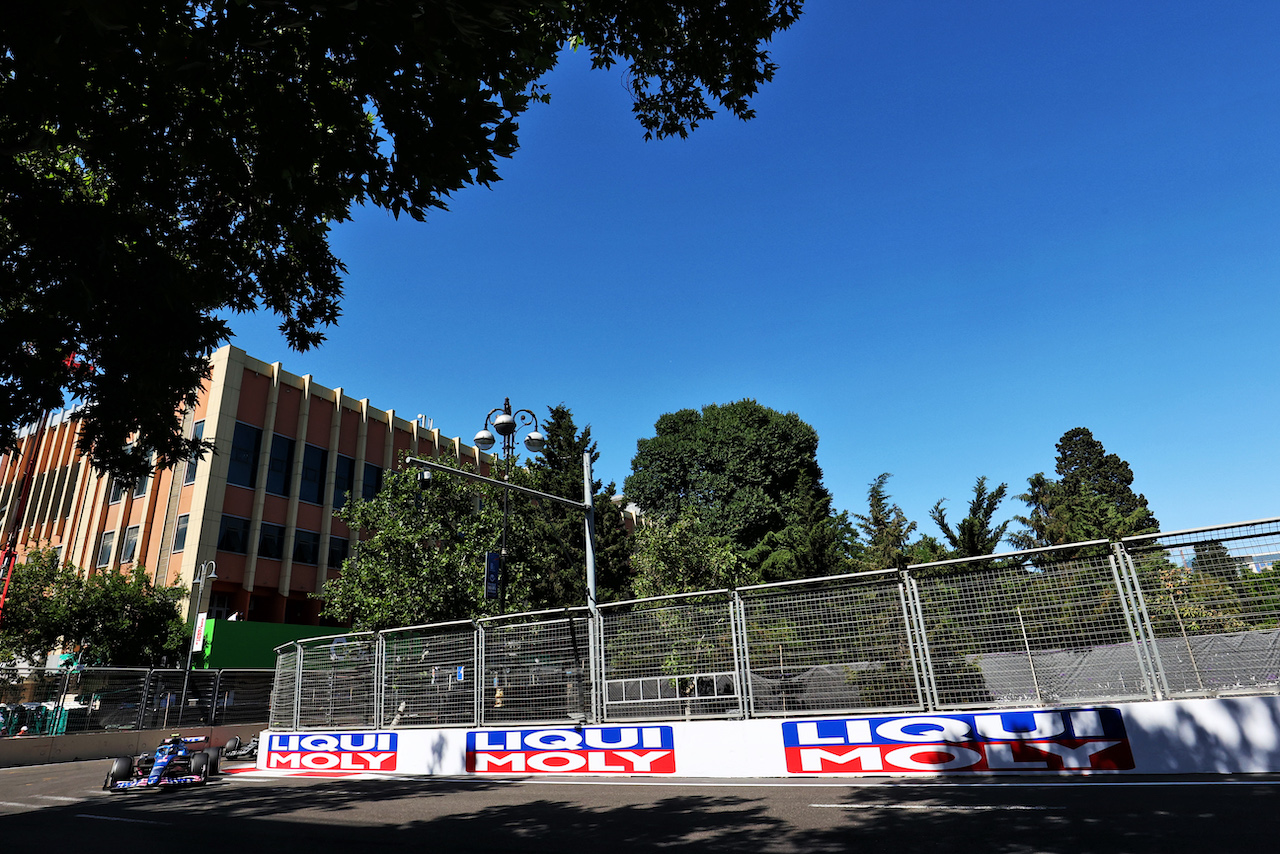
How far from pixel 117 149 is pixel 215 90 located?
Result: 4.10 feet

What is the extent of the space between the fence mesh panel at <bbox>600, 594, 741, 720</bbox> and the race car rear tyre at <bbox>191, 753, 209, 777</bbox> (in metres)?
7.64

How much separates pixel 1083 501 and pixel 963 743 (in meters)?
26.6

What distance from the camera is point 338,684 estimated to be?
45.7 ft

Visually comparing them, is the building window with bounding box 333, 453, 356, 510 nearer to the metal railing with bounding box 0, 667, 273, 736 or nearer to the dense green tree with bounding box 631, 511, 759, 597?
the metal railing with bounding box 0, 667, 273, 736

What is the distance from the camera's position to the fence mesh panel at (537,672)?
11.7 m

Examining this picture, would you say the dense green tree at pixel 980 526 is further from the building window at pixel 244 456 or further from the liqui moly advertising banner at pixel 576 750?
the building window at pixel 244 456

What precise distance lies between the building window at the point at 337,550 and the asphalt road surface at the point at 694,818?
24950mm

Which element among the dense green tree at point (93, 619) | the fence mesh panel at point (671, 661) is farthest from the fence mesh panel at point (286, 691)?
the dense green tree at point (93, 619)

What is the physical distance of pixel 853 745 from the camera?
9.66 m

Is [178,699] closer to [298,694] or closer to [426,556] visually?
[426,556]

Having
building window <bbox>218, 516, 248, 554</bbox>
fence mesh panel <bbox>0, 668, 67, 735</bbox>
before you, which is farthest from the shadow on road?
building window <bbox>218, 516, 248, 554</bbox>

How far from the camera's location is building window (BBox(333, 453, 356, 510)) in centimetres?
3616

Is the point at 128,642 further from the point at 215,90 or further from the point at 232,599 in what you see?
the point at 215,90

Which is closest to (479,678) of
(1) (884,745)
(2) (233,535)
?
(1) (884,745)
